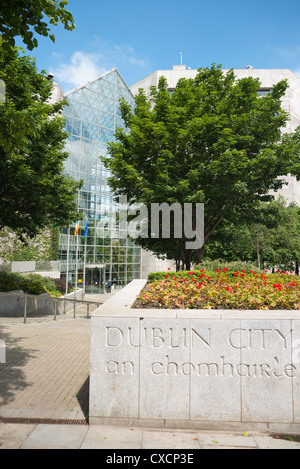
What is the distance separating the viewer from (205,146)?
52.1ft

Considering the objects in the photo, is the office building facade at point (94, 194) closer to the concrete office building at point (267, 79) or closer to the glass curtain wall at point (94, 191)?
the glass curtain wall at point (94, 191)

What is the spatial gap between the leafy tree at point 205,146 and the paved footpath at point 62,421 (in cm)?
914

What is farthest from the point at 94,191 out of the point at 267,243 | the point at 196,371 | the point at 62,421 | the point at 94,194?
the point at 196,371

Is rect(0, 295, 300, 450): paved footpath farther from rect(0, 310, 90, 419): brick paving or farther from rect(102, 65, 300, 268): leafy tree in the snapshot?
rect(102, 65, 300, 268): leafy tree

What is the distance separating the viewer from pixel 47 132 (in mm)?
14008

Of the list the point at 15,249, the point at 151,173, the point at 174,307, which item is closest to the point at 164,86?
the point at 151,173

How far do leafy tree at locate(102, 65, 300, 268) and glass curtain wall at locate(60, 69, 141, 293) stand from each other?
63.3 ft

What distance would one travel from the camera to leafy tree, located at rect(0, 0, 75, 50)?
5422 millimetres

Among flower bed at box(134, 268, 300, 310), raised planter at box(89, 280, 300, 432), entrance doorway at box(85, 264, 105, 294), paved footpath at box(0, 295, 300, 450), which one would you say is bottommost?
entrance doorway at box(85, 264, 105, 294)

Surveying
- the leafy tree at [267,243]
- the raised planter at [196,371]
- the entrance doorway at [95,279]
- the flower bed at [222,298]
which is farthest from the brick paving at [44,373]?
the entrance doorway at [95,279]

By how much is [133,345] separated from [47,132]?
11754 millimetres

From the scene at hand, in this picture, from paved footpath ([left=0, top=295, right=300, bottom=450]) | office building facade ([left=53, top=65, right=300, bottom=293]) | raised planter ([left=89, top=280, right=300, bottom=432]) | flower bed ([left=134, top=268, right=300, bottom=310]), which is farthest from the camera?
office building facade ([left=53, top=65, right=300, bottom=293])

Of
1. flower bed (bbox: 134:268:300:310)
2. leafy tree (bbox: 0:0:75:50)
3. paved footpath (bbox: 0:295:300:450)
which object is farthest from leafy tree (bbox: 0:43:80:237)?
flower bed (bbox: 134:268:300:310)
